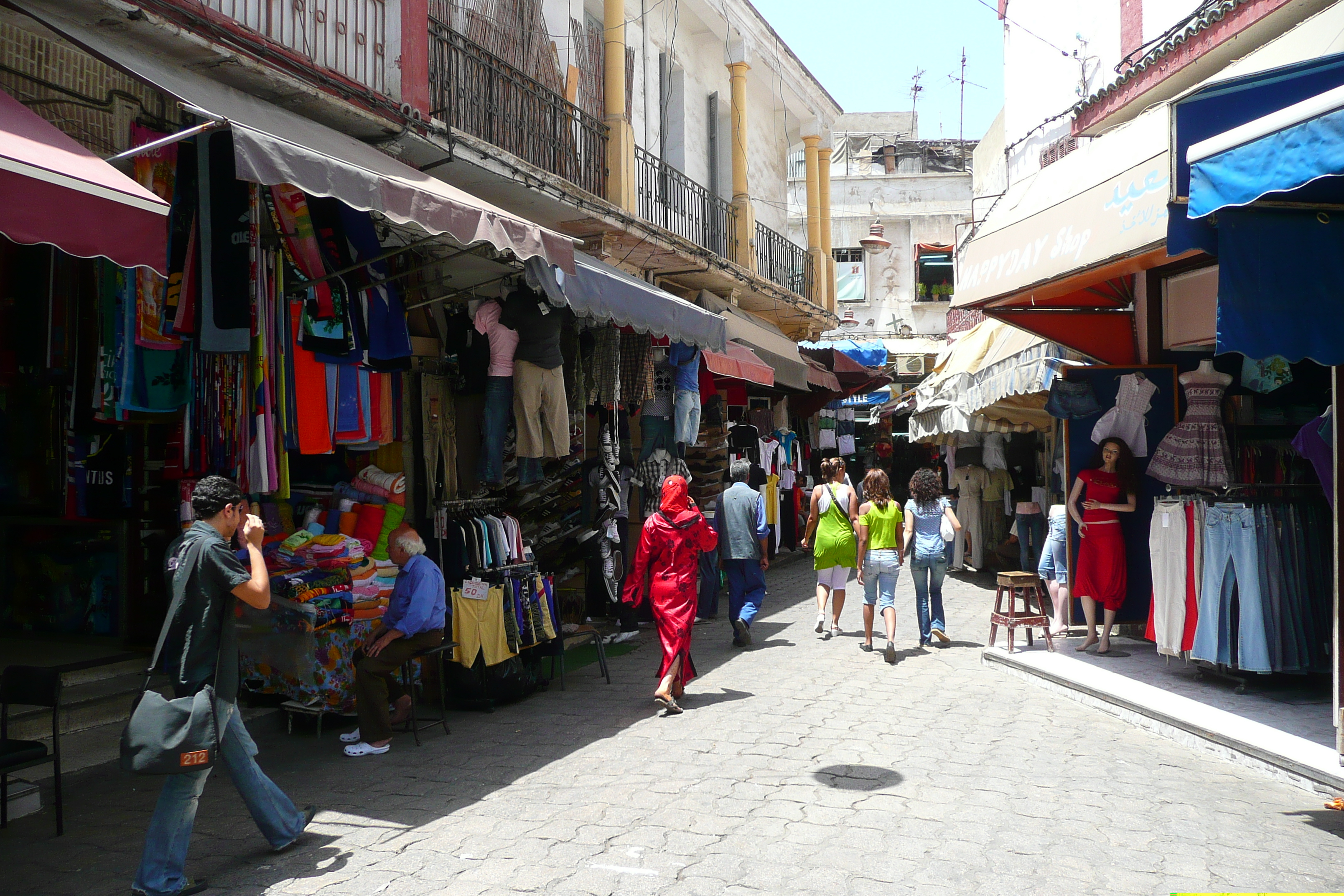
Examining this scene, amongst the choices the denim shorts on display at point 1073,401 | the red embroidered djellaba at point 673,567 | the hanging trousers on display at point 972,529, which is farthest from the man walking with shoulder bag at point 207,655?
the hanging trousers on display at point 972,529

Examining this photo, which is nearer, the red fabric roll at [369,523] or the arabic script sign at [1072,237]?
the arabic script sign at [1072,237]

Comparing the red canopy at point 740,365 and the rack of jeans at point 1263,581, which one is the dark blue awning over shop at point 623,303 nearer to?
the red canopy at point 740,365

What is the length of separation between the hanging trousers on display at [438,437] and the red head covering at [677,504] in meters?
1.75

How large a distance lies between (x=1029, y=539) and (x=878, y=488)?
4900 millimetres

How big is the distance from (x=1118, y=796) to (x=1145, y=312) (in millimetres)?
5285

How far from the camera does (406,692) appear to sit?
691 cm

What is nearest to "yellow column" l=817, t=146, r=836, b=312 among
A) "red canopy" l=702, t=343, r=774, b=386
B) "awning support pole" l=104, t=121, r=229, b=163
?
"red canopy" l=702, t=343, r=774, b=386

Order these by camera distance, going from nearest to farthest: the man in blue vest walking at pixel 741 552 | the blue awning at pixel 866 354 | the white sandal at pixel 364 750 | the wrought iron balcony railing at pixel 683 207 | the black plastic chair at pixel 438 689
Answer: the white sandal at pixel 364 750 → the black plastic chair at pixel 438 689 → the man in blue vest walking at pixel 741 552 → the wrought iron balcony railing at pixel 683 207 → the blue awning at pixel 866 354

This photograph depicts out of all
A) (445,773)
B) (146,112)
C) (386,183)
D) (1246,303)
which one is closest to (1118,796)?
(1246,303)

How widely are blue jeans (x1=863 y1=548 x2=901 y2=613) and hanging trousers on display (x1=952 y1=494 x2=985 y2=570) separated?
6.23 metres

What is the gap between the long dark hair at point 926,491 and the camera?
971 centimetres

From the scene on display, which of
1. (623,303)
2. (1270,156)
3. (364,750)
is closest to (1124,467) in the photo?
(1270,156)

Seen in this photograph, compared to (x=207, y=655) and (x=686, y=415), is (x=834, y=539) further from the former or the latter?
(x=207, y=655)

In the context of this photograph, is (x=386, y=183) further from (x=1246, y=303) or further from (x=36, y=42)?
(x=1246, y=303)
